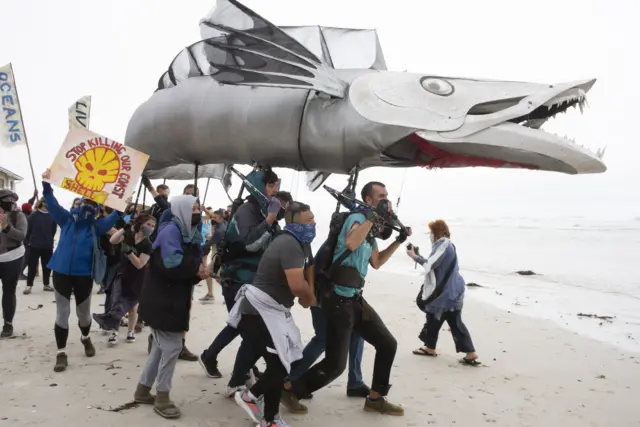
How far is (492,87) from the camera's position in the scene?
12.4ft

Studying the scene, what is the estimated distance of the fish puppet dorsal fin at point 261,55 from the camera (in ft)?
12.9

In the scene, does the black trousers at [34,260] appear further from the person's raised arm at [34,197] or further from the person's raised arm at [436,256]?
the person's raised arm at [436,256]

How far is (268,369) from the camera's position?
127 inches

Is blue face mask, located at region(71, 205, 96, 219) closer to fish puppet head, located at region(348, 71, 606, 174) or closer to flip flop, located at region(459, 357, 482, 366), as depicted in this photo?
fish puppet head, located at region(348, 71, 606, 174)

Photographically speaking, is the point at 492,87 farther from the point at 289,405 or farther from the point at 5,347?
the point at 5,347

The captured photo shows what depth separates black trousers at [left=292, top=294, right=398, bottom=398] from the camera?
3469 mm

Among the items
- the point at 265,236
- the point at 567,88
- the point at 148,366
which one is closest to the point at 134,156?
the point at 265,236

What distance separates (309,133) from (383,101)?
76 cm

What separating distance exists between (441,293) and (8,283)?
16.4 feet

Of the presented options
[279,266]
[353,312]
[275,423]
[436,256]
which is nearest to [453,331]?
[436,256]

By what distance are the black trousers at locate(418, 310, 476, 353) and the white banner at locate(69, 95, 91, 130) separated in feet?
17.5

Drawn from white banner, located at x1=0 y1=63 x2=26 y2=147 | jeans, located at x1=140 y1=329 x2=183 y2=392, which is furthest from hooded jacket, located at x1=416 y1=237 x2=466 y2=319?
white banner, located at x1=0 y1=63 x2=26 y2=147

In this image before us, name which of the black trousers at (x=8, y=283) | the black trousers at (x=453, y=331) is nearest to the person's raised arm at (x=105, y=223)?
the black trousers at (x=8, y=283)

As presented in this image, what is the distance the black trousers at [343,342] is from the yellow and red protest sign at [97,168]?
7.63ft
